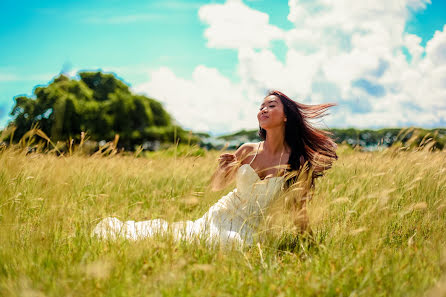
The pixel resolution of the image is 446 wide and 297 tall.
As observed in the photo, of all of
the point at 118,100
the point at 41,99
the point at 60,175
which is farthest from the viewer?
the point at 118,100

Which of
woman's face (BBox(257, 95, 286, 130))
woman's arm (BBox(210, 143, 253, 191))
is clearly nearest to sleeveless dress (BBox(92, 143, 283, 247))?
woman's arm (BBox(210, 143, 253, 191))

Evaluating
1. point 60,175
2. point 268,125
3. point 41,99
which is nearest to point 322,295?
point 268,125

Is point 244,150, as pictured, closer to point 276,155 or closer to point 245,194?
point 276,155

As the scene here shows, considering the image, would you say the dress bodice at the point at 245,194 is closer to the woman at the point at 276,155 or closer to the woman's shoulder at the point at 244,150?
the woman at the point at 276,155

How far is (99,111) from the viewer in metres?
24.4

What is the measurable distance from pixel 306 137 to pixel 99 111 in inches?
889

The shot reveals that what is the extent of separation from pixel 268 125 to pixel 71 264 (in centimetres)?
249

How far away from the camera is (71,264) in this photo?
7.61ft

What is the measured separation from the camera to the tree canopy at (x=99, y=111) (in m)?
22.2

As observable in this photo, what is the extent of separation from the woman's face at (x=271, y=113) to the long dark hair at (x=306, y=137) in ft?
0.19

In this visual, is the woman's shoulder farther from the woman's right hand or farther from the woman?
the woman's right hand

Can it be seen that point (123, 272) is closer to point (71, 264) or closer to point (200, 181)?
point (71, 264)

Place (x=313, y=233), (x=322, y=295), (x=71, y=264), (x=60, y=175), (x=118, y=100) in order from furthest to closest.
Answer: (x=118, y=100) → (x=60, y=175) → (x=313, y=233) → (x=71, y=264) → (x=322, y=295)

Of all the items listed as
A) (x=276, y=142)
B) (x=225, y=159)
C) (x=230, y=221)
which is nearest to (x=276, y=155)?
(x=276, y=142)
